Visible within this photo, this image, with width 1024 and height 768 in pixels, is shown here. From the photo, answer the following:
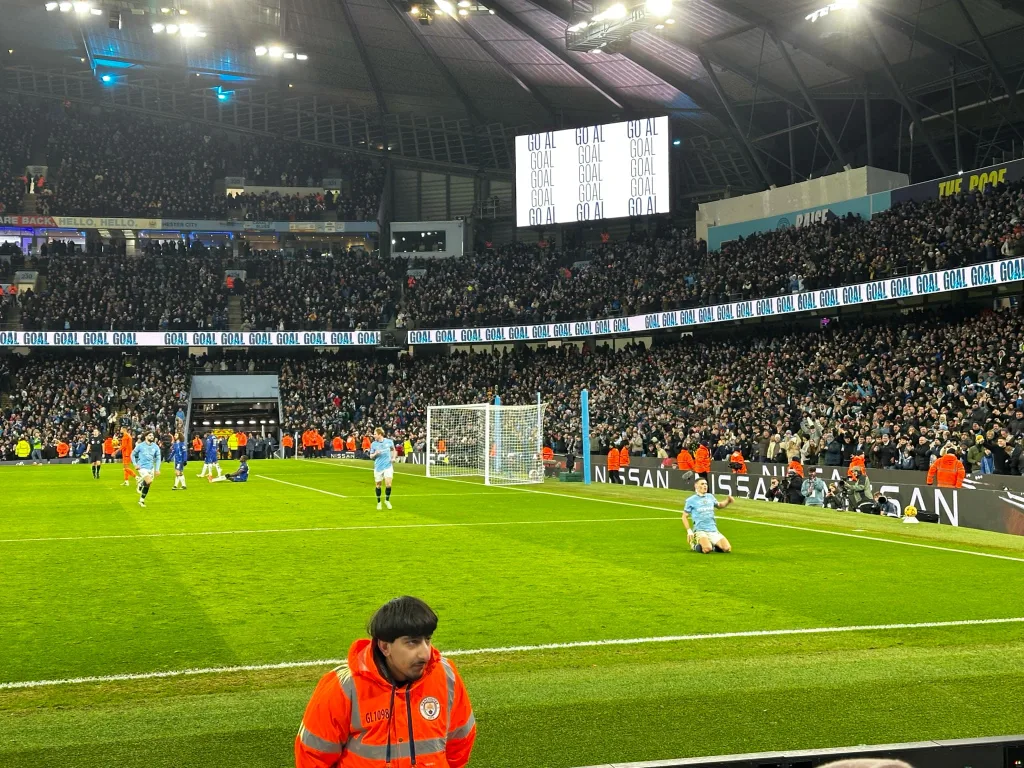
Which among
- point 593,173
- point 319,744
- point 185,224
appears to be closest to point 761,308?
point 593,173

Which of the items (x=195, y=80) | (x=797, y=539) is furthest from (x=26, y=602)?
(x=195, y=80)

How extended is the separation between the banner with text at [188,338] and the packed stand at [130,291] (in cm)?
59

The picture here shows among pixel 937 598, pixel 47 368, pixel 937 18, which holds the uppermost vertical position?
pixel 937 18

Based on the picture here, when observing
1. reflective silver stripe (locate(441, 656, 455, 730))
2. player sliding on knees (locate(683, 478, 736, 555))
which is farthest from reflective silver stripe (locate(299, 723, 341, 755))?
player sliding on knees (locate(683, 478, 736, 555))

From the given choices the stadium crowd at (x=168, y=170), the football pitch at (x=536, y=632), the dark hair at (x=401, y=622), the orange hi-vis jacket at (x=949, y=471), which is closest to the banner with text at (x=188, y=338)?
the stadium crowd at (x=168, y=170)

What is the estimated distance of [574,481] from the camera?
3656cm

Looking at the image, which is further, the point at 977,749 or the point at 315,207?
the point at 315,207

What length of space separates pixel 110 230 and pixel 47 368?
12689mm

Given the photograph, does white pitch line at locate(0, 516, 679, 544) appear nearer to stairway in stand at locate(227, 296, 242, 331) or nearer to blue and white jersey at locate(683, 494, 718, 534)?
blue and white jersey at locate(683, 494, 718, 534)

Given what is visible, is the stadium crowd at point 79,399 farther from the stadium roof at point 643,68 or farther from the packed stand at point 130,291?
the stadium roof at point 643,68

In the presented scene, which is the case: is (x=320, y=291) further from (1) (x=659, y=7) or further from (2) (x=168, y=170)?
(1) (x=659, y=7)

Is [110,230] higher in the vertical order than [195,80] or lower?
lower

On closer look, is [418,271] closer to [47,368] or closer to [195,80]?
[195,80]

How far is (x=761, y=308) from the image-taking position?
44.0 metres
